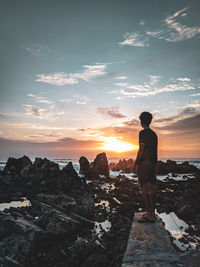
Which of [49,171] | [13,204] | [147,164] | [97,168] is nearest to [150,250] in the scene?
[147,164]

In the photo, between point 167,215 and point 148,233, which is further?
point 167,215

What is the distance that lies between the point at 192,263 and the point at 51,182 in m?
16.3

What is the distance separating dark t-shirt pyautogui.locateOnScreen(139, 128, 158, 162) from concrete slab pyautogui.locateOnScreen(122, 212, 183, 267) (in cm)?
166

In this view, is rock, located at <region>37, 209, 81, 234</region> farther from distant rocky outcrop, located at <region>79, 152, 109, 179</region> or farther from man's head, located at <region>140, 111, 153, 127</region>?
distant rocky outcrop, located at <region>79, 152, 109, 179</region>

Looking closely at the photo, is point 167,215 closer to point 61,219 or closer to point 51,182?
point 61,219

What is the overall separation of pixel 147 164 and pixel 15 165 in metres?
26.2

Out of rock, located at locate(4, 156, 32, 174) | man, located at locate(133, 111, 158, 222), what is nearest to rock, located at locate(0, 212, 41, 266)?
man, located at locate(133, 111, 158, 222)

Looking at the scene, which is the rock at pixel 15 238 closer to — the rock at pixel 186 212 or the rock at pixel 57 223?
the rock at pixel 57 223

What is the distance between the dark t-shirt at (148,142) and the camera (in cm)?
480

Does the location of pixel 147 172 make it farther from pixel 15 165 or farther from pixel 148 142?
pixel 15 165

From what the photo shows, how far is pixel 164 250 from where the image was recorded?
10.0ft

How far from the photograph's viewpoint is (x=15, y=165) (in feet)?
88.3

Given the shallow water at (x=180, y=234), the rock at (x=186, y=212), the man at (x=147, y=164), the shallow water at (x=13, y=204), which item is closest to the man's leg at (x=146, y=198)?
the man at (x=147, y=164)

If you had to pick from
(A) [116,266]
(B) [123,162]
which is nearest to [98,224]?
(A) [116,266]
